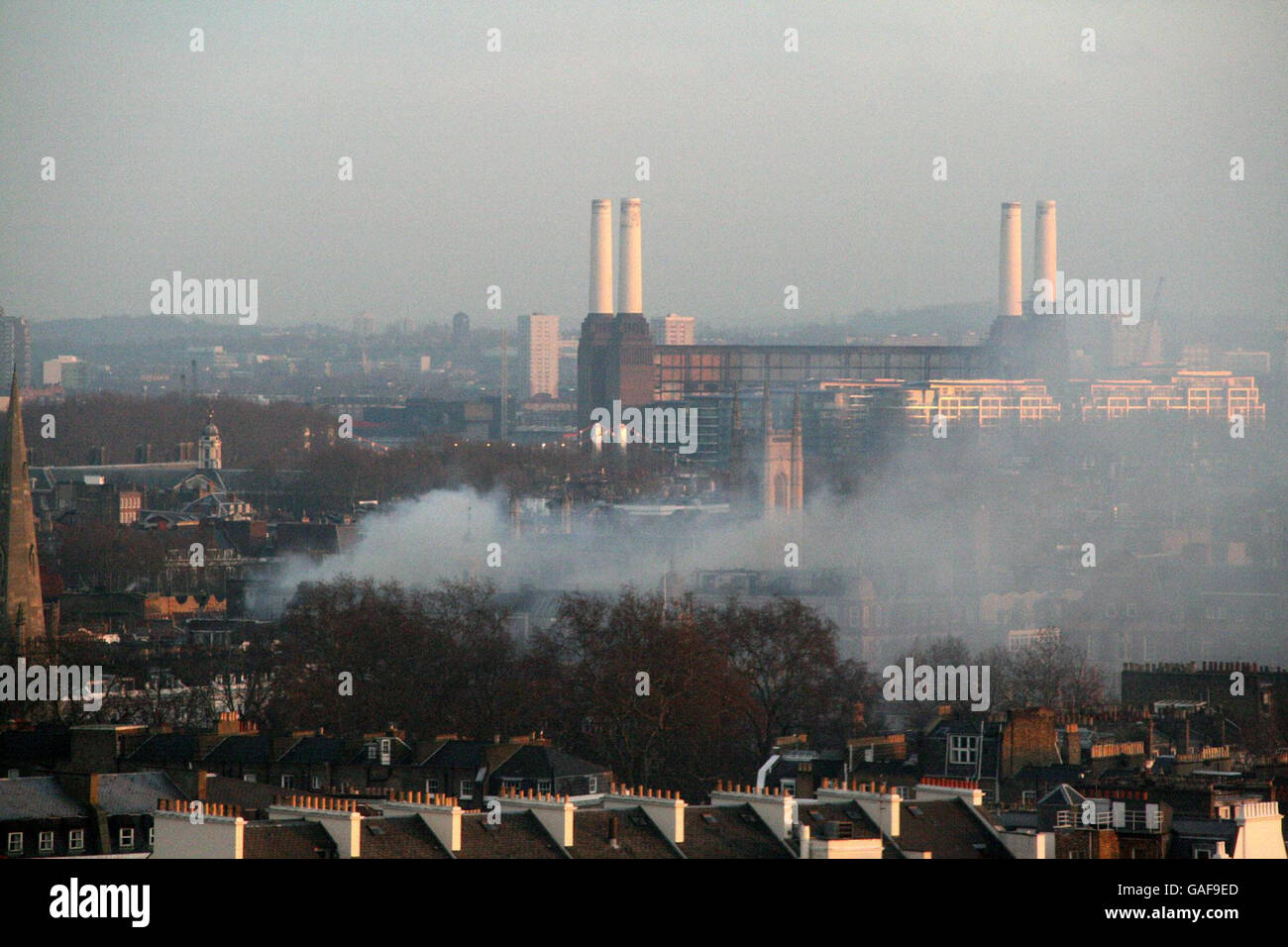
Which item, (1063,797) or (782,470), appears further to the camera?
(782,470)

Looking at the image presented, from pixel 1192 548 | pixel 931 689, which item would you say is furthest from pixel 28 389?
pixel 931 689

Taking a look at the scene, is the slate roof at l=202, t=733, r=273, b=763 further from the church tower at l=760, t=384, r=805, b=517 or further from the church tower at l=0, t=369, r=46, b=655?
the church tower at l=760, t=384, r=805, b=517

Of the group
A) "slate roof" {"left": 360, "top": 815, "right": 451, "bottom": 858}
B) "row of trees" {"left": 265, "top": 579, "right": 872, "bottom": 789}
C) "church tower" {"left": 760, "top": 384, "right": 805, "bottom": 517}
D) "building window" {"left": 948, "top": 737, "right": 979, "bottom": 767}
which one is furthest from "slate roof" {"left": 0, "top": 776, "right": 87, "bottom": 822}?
"church tower" {"left": 760, "top": 384, "right": 805, "bottom": 517}

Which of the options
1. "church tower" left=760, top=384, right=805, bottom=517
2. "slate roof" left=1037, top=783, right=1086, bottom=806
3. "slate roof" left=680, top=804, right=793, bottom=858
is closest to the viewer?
"slate roof" left=680, top=804, right=793, bottom=858

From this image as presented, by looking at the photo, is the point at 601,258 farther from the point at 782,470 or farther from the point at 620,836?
the point at 620,836

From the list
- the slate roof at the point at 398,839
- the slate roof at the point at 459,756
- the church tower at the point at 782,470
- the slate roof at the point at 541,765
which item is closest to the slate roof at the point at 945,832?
the slate roof at the point at 398,839

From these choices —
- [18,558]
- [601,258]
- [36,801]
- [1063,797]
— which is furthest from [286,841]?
[601,258]
